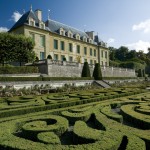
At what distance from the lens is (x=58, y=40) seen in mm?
42312

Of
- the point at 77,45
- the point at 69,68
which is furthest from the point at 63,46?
the point at 69,68

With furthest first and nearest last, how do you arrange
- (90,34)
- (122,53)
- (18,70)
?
(122,53)
(90,34)
(18,70)

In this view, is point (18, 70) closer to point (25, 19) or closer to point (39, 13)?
point (25, 19)

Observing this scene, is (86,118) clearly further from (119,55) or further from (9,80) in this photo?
(119,55)

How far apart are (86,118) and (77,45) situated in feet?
137

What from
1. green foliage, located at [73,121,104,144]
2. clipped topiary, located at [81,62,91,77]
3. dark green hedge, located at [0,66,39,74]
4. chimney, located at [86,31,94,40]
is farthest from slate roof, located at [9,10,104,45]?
green foliage, located at [73,121,104,144]

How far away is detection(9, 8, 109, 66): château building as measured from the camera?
36438 millimetres

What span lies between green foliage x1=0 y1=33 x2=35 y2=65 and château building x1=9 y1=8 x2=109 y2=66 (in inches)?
205

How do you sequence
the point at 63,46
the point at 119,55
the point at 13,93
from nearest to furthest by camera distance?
the point at 13,93, the point at 63,46, the point at 119,55

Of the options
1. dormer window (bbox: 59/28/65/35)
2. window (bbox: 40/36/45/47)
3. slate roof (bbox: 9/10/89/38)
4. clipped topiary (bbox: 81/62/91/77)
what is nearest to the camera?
clipped topiary (bbox: 81/62/91/77)

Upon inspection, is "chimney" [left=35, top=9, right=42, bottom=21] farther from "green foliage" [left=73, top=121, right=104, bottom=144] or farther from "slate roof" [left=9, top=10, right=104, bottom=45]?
"green foliage" [left=73, top=121, right=104, bottom=144]

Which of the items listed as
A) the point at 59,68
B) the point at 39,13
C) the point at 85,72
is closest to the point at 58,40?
the point at 39,13

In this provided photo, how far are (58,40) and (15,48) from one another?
1447 cm

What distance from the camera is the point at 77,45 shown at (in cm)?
4766
